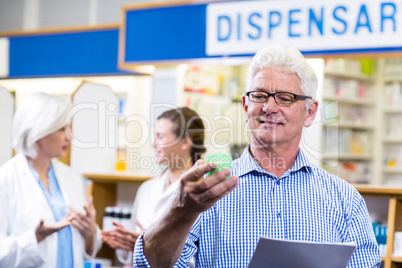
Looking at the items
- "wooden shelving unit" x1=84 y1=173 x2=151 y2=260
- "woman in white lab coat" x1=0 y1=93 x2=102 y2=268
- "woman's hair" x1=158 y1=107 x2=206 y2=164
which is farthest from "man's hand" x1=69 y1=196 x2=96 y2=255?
"wooden shelving unit" x1=84 y1=173 x2=151 y2=260

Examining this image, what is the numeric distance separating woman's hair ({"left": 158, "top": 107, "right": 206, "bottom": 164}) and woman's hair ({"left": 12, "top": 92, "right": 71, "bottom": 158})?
0.64 metres

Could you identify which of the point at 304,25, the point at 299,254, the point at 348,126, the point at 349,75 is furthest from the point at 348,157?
the point at 299,254

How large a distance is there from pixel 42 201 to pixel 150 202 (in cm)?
63

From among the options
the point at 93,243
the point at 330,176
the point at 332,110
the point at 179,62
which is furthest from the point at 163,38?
the point at 332,110

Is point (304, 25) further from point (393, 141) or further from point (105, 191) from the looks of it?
point (393, 141)

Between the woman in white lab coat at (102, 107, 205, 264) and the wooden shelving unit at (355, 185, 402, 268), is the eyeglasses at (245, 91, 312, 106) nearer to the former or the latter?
the woman in white lab coat at (102, 107, 205, 264)

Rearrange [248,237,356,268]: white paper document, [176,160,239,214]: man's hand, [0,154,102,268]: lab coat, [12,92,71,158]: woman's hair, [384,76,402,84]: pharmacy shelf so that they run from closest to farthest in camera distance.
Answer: [176,160,239,214]: man's hand < [248,237,356,268]: white paper document < [0,154,102,268]: lab coat < [12,92,71,158]: woman's hair < [384,76,402,84]: pharmacy shelf

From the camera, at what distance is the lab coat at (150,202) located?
3.04 meters

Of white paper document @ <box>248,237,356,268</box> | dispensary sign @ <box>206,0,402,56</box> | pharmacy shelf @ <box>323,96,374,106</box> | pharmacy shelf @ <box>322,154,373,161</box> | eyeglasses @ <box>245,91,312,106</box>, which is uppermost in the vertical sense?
dispensary sign @ <box>206,0,402,56</box>

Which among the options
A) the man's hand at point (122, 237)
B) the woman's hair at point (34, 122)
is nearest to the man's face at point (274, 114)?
the man's hand at point (122, 237)

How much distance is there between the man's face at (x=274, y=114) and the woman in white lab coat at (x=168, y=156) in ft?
4.19

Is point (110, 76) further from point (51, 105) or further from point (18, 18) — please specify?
point (18, 18)

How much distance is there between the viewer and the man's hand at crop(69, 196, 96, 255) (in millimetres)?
2957

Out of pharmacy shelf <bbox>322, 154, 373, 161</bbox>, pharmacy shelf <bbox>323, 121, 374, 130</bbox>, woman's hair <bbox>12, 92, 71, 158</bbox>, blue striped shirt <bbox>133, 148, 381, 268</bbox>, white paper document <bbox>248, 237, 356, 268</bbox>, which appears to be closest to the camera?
white paper document <bbox>248, 237, 356, 268</bbox>
